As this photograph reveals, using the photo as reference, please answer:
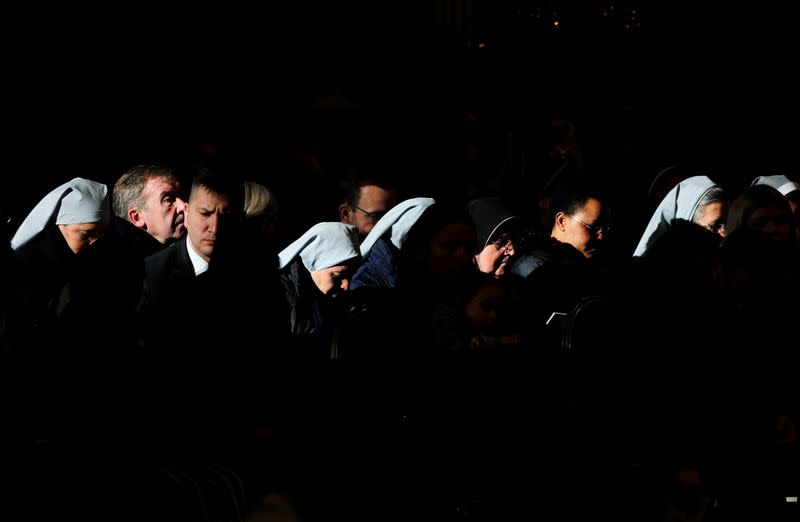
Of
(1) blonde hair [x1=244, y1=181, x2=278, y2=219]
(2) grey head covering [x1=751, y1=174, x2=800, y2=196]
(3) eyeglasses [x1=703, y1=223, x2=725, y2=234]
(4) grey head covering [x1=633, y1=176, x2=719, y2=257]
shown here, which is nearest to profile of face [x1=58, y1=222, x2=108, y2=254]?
(1) blonde hair [x1=244, y1=181, x2=278, y2=219]

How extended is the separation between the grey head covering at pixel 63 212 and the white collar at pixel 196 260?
1.53 feet

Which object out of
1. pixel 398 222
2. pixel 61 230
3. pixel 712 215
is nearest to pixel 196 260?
pixel 61 230

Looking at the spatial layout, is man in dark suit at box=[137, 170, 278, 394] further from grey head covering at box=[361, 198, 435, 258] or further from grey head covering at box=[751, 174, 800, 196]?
grey head covering at box=[751, 174, 800, 196]

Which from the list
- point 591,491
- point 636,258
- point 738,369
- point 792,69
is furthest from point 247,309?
point 792,69

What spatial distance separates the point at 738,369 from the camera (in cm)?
432

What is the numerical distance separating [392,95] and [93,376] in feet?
12.9

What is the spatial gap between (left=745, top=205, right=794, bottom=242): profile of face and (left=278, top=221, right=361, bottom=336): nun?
1944 millimetres

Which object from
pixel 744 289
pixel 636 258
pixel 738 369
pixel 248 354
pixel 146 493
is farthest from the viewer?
pixel 636 258

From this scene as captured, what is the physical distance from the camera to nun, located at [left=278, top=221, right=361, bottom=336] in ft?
15.5

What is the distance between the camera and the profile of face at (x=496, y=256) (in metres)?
5.20

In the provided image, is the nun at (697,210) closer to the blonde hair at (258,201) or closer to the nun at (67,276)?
the blonde hair at (258,201)

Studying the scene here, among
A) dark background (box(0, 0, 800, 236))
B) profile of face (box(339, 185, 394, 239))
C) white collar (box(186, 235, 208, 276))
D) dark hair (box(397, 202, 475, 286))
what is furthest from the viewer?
dark background (box(0, 0, 800, 236))

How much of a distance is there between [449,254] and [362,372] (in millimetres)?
767

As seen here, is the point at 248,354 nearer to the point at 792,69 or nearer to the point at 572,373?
the point at 572,373
